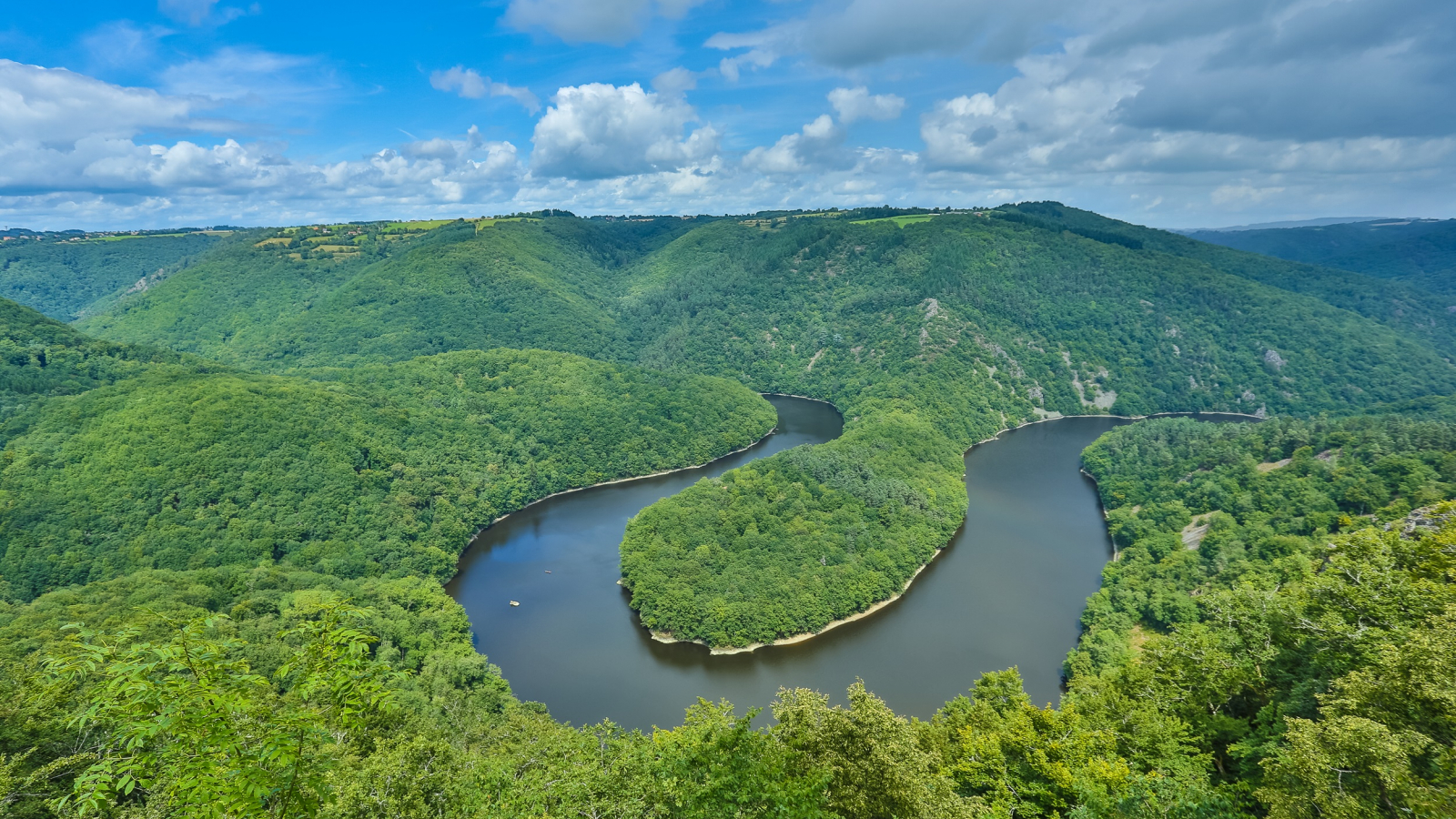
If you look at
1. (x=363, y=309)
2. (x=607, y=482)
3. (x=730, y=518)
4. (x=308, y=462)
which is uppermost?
(x=363, y=309)

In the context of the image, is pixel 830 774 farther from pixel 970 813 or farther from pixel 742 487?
Result: pixel 742 487

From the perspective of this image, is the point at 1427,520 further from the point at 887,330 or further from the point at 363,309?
the point at 363,309

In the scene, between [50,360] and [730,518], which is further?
[50,360]

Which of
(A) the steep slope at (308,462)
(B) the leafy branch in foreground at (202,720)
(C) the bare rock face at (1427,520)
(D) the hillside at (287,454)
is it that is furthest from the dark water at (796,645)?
(B) the leafy branch in foreground at (202,720)

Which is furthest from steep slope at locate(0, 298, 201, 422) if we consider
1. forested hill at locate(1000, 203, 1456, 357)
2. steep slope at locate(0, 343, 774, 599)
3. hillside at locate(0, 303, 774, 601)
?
forested hill at locate(1000, 203, 1456, 357)

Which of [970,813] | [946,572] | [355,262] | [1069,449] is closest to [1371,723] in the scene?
[970,813]

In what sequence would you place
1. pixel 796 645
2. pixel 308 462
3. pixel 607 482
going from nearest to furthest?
1. pixel 796 645
2. pixel 308 462
3. pixel 607 482

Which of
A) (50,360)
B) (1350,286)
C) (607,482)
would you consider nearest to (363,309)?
(50,360)
